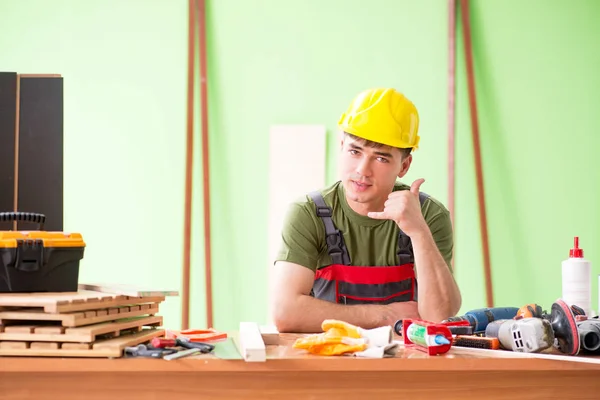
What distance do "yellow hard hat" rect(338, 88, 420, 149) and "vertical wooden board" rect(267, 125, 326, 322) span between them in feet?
4.70

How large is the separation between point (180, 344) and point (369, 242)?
1121 millimetres

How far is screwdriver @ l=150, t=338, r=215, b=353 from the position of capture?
138 centimetres

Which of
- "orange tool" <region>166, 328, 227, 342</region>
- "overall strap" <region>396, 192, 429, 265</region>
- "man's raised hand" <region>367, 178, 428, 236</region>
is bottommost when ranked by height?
"orange tool" <region>166, 328, 227, 342</region>

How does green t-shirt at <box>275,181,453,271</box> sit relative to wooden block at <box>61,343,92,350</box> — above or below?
above

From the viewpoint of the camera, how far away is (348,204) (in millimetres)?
2475

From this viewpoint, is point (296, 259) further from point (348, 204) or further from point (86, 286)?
point (86, 286)

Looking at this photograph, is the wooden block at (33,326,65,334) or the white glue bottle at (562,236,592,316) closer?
the wooden block at (33,326,65,334)

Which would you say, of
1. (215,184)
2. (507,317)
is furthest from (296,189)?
(507,317)

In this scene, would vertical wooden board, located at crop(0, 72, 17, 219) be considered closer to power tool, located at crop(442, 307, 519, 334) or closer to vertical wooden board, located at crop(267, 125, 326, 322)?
power tool, located at crop(442, 307, 519, 334)

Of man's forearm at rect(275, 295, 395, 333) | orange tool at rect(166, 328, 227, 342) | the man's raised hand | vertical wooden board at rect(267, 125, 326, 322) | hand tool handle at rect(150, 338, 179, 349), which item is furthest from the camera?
vertical wooden board at rect(267, 125, 326, 322)

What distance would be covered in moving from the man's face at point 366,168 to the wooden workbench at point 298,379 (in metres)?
1.05

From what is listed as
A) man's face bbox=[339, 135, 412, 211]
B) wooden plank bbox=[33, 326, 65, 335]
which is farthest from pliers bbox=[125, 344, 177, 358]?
man's face bbox=[339, 135, 412, 211]

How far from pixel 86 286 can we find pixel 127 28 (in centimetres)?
246

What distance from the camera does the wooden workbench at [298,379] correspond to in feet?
4.05
